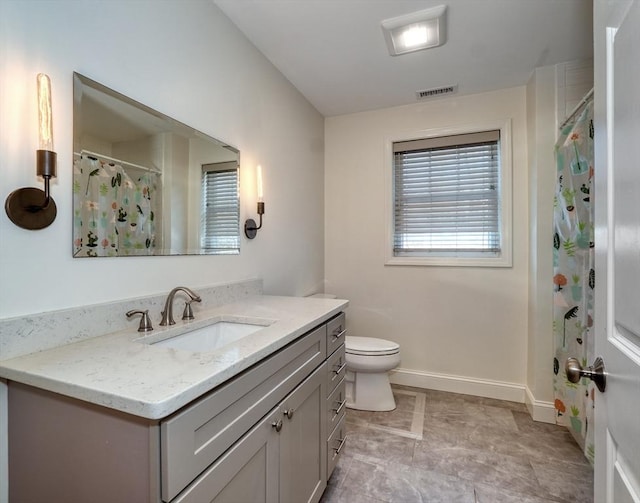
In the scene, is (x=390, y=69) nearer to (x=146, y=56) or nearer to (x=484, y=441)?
(x=146, y=56)

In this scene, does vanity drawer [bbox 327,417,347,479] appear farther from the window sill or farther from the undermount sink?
the window sill

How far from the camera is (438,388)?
106 inches

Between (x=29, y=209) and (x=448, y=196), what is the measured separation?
263cm

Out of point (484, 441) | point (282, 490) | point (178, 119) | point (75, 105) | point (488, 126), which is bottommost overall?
point (484, 441)

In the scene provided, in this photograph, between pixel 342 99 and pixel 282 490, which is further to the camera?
pixel 342 99

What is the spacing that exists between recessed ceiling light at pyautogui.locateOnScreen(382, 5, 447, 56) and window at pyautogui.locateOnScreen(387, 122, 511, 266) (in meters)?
0.88

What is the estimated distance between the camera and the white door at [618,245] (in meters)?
0.53

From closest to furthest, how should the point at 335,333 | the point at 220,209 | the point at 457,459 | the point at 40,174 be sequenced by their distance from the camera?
the point at 40,174 < the point at 335,333 < the point at 220,209 < the point at 457,459

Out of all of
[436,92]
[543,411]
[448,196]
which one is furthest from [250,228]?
[543,411]

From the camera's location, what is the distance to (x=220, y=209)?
1686mm

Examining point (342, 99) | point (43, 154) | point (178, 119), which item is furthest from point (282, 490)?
point (342, 99)

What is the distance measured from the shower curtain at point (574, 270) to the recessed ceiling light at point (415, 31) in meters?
0.88

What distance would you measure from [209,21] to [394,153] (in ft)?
5.77

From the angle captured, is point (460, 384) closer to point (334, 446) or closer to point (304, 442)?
point (334, 446)
